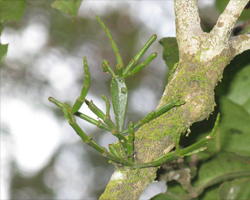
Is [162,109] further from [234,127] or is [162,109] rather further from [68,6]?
[234,127]

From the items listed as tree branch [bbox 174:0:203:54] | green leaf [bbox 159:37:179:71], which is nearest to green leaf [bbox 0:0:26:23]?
green leaf [bbox 159:37:179:71]

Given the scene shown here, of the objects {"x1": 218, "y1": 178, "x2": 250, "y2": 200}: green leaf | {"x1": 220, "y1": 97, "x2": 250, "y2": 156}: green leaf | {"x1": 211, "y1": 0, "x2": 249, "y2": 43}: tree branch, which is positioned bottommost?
{"x1": 218, "y1": 178, "x2": 250, "y2": 200}: green leaf

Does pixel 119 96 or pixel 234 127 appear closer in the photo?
pixel 119 96

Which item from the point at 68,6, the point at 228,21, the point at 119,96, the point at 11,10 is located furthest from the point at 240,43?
the point at 11,10

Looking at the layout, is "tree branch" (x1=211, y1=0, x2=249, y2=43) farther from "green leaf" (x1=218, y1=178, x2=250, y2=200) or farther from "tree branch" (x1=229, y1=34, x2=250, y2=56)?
"green leaf" (x1=218, y1=178, x2=250, y2=200)

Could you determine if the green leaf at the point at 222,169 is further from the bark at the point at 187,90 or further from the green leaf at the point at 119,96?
the green leaf at the point at 119,96

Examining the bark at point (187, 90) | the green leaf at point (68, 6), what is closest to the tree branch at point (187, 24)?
the bark at point (187, 90)

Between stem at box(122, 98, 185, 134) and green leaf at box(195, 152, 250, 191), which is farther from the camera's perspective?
green leaf at box(195, 152, 250, 191)
